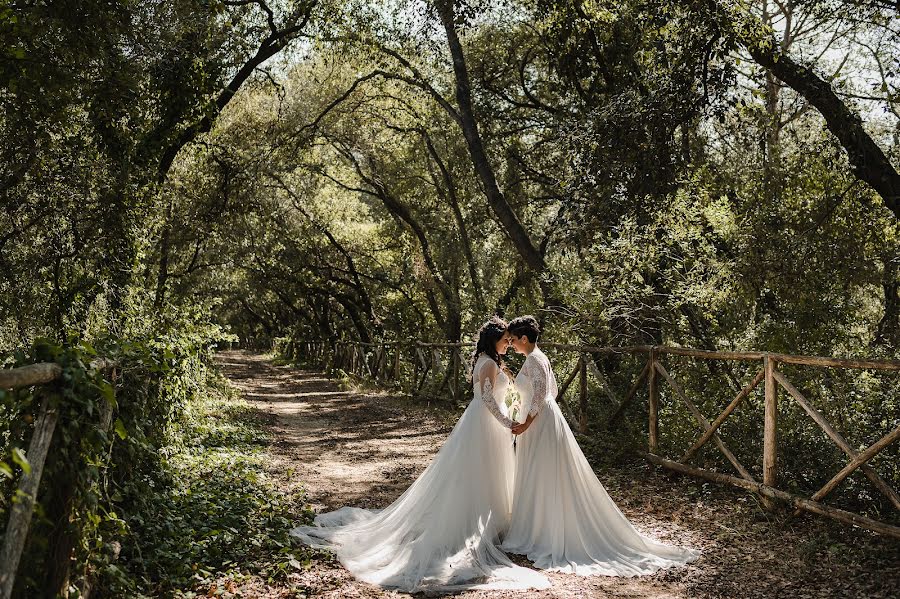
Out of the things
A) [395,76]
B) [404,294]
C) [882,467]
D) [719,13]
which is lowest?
[882,467]

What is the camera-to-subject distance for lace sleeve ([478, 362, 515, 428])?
571 cm

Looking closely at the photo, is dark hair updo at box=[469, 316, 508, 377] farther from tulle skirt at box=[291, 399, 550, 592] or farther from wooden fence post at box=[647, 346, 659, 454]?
wooden fence post at box=[647, 346, 659, 454]

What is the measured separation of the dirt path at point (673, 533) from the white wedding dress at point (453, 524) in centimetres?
20

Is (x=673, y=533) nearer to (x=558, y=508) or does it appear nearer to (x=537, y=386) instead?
(x=558, y=508)

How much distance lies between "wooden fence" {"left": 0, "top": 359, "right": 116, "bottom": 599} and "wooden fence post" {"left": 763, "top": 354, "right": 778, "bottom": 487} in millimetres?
5507

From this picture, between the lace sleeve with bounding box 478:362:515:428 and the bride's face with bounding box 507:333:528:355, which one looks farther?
the bride's face with bounding box 507:333:528:355

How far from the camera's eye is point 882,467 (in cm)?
561

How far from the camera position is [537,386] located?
5812mm

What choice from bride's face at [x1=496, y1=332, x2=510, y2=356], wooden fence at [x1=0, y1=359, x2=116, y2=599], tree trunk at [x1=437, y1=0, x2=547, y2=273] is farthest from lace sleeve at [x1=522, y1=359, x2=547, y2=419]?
tree trunk at [x1=437, y1=0, x2=547, y2=273]

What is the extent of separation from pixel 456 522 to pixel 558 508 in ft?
2.66

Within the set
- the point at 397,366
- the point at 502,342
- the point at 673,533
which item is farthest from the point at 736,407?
the point at 397,366

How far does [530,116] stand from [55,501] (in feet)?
45.3

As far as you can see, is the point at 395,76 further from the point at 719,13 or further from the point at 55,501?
the point at 55,501

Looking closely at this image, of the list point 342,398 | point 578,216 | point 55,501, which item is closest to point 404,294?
point 342,398
